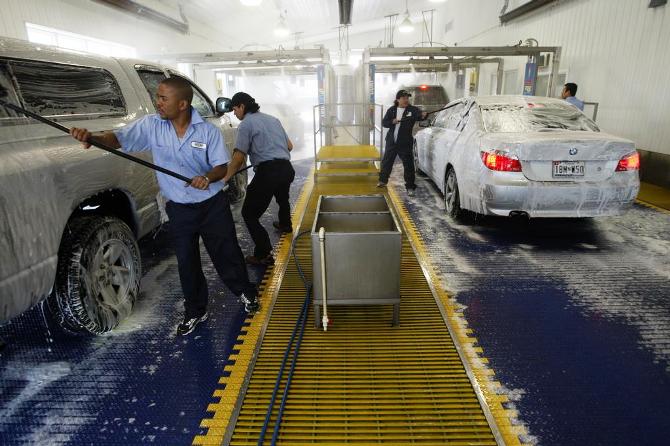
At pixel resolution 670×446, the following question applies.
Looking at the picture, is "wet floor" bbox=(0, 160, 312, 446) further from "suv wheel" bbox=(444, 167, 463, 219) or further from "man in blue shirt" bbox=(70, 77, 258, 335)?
"suv wheel" bbox=(444, 167, 463, 219)

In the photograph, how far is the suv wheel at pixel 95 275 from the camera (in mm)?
2664

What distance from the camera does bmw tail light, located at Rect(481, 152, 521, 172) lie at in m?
4.32

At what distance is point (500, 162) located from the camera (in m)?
4.39

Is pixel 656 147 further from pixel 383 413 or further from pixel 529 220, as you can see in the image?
pixel 383 413

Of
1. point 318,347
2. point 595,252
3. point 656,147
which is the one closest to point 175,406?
point 318,347

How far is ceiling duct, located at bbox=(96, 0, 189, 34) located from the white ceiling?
0.64 metres

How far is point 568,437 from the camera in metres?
2.15

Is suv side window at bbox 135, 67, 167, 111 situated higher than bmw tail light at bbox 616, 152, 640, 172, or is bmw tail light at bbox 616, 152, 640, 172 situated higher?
suv side window at bbox 135, 67, 167, 111

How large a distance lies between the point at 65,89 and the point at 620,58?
31.5 ft

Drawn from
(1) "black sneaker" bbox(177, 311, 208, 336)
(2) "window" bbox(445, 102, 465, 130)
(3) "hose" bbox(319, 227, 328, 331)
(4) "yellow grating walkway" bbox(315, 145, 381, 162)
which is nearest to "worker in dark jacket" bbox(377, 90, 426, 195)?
(4) "yellow grating walkway" bbox(315, 145, 381, 162)

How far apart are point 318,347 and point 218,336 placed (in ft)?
2.56

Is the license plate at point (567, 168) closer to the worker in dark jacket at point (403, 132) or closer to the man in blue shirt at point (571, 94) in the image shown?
the worker in dark jacket at point (403, 132)

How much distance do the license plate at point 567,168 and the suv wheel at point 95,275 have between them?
4.09m

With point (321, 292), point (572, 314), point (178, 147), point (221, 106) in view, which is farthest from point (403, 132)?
point (178, 147)
